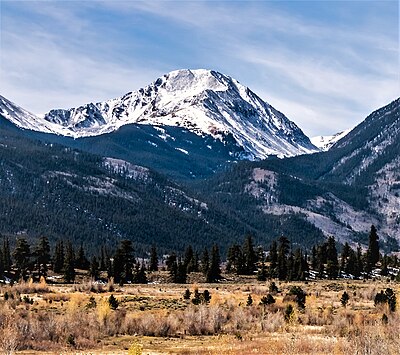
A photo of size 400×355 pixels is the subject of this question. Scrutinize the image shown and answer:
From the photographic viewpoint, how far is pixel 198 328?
4828 centimetres

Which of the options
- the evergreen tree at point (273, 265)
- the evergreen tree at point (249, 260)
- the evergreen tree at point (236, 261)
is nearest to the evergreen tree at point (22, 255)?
the evergreen tree at point (236, 261)

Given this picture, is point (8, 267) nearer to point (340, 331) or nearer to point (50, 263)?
point (50, 263)

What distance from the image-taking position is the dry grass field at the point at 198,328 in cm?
3730

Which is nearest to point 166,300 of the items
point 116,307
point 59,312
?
point 116,307

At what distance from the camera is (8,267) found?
112 meters

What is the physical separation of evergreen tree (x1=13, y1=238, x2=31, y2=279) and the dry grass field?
40883 mm

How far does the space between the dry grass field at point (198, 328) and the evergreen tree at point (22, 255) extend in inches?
1610

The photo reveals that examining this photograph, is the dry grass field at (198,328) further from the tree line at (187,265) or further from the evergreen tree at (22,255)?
the evergreen tree at (22,255)

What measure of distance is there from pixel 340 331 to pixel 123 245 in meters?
64.2

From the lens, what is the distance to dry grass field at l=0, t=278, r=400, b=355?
37297 millimetres

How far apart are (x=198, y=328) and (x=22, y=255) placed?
6542cm

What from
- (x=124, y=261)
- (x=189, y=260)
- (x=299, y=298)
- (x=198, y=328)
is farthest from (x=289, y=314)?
(x=189, y=260)

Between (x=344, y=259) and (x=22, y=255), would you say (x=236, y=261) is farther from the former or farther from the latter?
(x=22, y=255)

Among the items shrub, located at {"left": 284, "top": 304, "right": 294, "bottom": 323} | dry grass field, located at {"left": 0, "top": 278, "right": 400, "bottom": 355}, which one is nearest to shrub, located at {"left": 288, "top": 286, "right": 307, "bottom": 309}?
dry grass field, located at {"left": 0, "top": 278, "right": 400, "bottom": 355}
